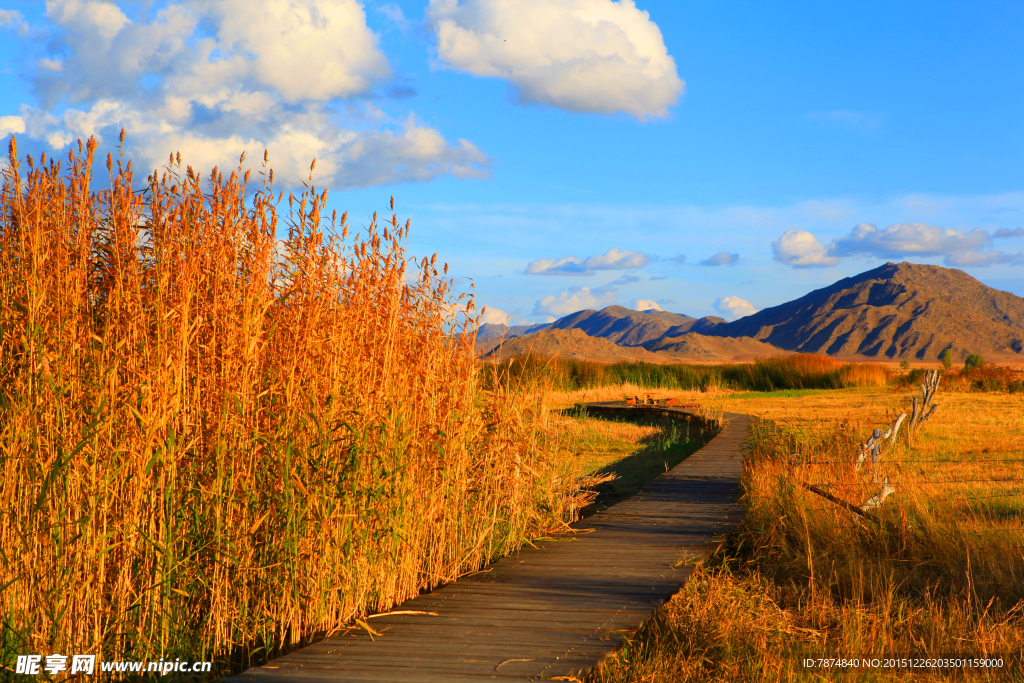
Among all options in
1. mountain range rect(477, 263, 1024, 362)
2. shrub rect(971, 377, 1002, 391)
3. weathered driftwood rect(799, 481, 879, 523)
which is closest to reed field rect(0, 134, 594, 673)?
weathered driftwood rect(799, 481, 879, 523)

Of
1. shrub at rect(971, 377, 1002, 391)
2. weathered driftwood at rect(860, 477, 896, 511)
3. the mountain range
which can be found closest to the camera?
weathered driftwood at rect(860, 477, 896, 511)

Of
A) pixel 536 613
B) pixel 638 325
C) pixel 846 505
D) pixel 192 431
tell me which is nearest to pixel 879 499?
pixel 846 505

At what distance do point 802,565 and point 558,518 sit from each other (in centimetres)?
165

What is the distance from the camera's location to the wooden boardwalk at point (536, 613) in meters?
2.85

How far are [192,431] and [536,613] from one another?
5.84 feet

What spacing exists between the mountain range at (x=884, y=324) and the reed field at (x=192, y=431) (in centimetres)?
8236

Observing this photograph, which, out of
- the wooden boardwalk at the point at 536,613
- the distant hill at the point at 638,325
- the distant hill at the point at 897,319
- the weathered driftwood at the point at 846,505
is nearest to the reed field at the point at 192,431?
the wooden boardwalk at the point at 536,613

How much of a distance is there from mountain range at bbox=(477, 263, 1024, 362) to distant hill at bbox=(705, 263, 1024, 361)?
0.45ft

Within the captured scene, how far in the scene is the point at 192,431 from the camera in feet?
10.4

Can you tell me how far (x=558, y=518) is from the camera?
5.26 m

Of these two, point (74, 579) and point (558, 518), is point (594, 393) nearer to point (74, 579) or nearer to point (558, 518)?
point (558, 518)

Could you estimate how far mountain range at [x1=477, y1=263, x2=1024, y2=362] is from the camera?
327 ft

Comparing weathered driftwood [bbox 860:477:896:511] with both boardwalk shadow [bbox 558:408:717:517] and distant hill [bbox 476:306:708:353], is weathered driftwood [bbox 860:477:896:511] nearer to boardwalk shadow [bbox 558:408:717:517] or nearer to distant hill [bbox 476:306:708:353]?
boardwalk shadow [bbox 558:408:717:517]

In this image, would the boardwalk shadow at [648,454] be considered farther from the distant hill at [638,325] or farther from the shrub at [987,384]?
the distant hill at [638,325]
